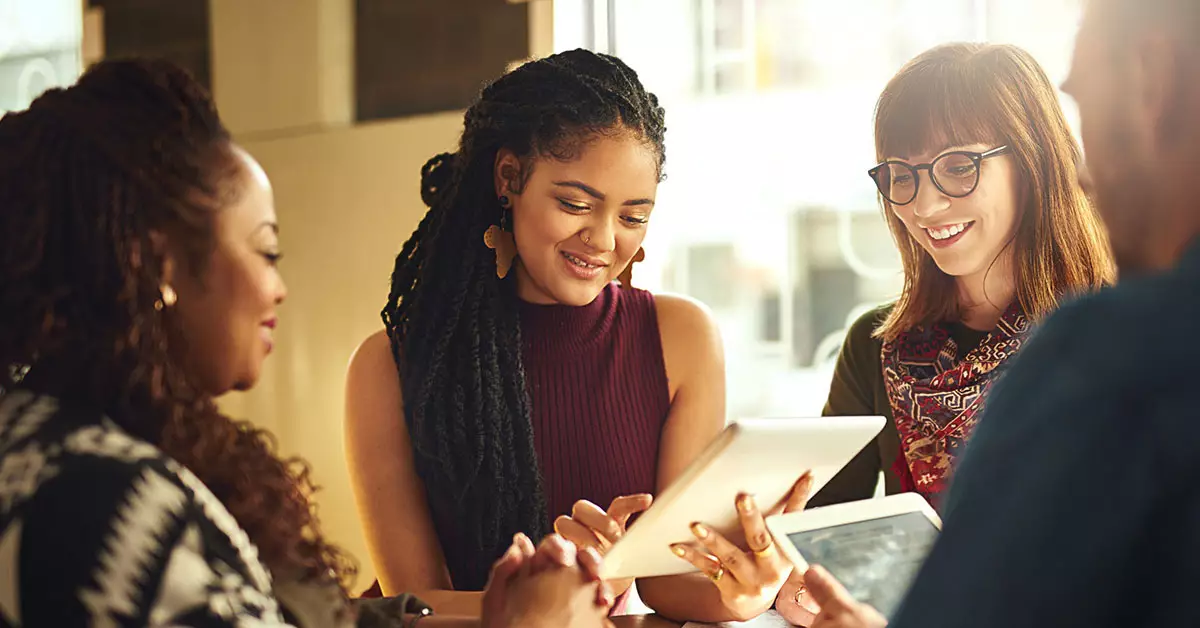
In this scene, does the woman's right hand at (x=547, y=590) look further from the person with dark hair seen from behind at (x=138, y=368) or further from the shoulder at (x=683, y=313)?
the shoulder at (x=683, y=313)

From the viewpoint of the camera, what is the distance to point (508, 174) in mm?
1808

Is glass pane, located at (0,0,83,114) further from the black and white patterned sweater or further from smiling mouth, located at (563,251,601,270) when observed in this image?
the black and white patterned sweater

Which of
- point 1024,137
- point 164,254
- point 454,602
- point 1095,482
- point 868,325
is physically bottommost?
point 454,602

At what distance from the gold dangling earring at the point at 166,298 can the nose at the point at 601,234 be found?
0.89 meters

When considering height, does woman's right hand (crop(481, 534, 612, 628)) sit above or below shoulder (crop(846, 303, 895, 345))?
below

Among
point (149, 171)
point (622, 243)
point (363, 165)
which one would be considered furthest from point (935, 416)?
point (363, 165)

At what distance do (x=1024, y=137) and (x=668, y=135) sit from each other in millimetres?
1771

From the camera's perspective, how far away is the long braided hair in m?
1.77

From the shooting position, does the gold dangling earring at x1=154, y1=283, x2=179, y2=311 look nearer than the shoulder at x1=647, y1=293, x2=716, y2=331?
Yes

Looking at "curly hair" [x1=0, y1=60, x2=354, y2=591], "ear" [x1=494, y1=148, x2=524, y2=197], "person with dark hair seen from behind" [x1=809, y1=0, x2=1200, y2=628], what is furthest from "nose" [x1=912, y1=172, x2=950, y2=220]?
"curly hair" [x1=0, y1=60, x2=354, y2=591]

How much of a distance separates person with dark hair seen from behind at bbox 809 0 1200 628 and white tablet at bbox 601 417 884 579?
504 millimetres

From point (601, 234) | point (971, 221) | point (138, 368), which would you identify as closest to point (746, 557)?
point (601, 234)

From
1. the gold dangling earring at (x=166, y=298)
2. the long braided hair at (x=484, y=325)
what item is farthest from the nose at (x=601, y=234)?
the gold dangling earring at (x=166, y=298)

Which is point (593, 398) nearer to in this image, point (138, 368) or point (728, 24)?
point (138, 368)
